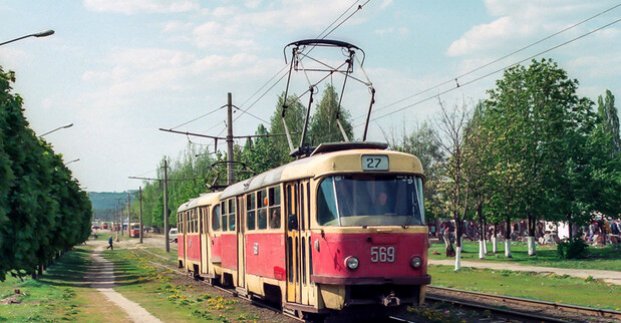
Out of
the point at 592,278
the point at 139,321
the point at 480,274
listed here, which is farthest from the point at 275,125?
the point at 139,321

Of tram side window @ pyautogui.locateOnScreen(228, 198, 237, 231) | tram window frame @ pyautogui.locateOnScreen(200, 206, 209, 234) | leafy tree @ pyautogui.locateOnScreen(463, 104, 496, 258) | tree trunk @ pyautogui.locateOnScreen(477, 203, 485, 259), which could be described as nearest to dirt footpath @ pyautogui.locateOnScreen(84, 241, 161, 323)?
tram side window @ pyautogui.locateOnScreen(228, 198, 237, 231)

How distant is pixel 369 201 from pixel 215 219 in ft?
45.5

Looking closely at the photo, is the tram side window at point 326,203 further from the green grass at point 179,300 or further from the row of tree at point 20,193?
the row of tree at point 20,193

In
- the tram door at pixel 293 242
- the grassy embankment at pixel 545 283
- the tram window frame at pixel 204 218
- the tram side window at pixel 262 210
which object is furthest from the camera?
the tram window frame at pixel 204 218

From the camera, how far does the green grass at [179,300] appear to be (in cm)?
2062

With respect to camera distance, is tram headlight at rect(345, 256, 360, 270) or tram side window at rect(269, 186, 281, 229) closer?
tram headlight at rect(345, 256, 360, 270)

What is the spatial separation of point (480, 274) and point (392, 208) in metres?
19.7

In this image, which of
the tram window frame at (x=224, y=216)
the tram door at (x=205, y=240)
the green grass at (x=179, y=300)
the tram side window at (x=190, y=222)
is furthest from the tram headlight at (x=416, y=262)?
the tram side window at (x=190, y=222)

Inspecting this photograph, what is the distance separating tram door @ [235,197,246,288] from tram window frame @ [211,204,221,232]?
4.02 meters

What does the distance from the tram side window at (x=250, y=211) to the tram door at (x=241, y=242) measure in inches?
19.2

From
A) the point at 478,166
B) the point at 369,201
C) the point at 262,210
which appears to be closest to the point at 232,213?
the point at 262,210

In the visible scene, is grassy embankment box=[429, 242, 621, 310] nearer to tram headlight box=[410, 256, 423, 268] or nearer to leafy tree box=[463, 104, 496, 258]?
leafy tree box=[463, 104, 496, 258]

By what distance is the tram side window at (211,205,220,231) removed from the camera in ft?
91.1

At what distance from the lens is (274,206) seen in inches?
733
